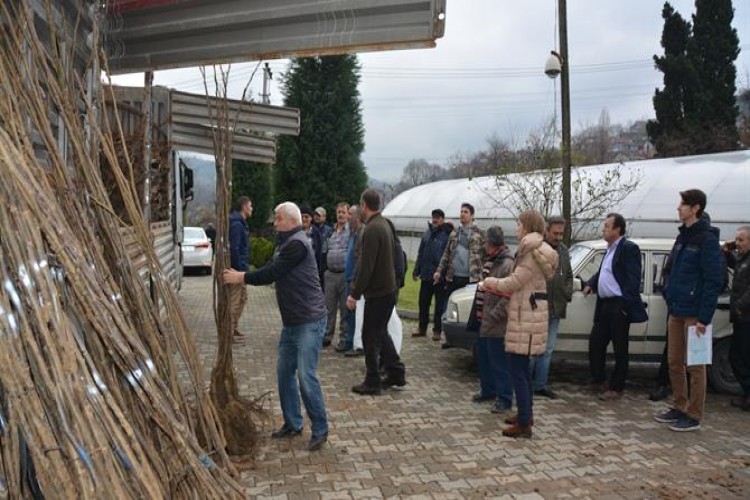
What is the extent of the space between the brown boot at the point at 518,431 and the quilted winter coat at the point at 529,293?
0.63 metres

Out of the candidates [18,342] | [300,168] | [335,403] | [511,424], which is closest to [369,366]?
[335,403]

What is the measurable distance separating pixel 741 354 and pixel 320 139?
19.0 m

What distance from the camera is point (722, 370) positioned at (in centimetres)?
675

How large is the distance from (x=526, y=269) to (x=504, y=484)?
5.52 feet

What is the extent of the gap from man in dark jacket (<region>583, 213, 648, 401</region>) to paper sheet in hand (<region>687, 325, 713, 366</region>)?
92 cm

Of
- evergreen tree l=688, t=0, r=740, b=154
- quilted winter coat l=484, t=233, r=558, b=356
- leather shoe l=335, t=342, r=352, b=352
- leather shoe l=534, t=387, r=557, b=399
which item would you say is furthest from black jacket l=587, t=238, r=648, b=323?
evergreen tree l=688, t=0, r=740, b=154

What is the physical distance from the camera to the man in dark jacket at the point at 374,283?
602 centimetres

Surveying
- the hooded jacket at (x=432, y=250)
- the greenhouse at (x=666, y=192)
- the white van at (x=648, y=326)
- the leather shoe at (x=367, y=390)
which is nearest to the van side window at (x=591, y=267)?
the white van at (x=648, y=326)

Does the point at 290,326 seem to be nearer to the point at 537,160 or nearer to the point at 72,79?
the point at 72,79

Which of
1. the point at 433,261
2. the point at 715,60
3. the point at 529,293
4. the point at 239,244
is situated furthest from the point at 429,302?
the point at 715,60

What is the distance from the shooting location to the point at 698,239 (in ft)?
17.8

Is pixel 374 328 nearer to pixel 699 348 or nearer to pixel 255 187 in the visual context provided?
pixel 699 348

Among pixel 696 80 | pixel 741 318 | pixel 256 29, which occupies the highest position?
pixel 696 80

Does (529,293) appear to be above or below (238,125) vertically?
below
